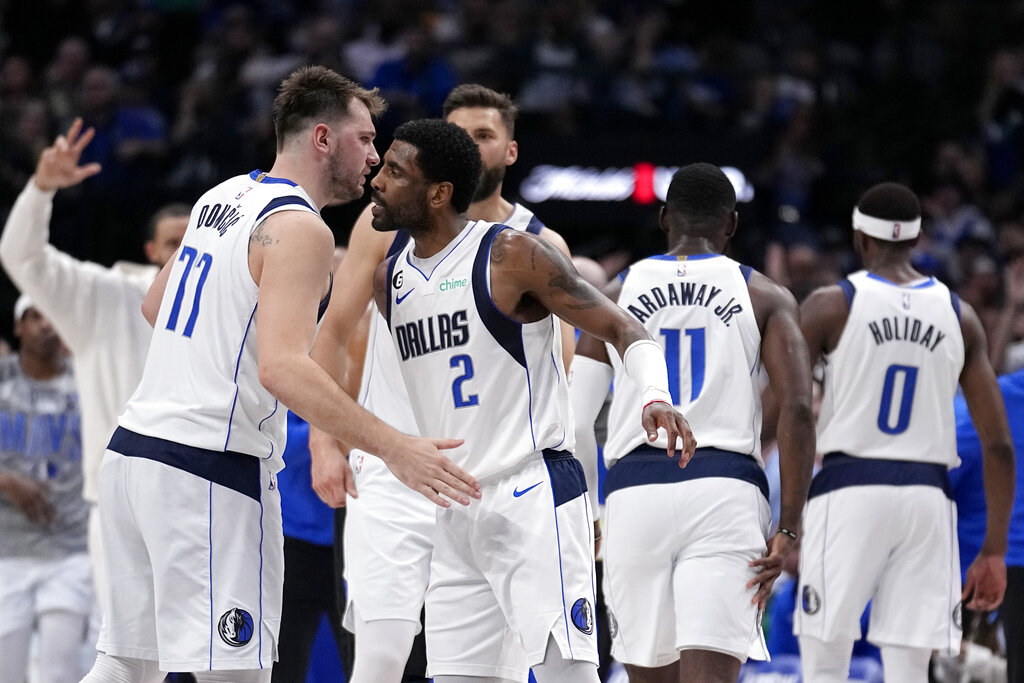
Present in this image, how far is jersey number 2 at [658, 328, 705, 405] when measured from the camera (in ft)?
16.4

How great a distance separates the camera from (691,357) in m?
5.03

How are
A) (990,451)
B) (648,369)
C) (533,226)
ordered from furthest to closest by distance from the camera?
(990,451) → (533,226) → (648,369)

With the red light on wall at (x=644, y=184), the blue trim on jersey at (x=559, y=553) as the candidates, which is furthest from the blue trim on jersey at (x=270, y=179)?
the red light on wall at (x=644, y=184)

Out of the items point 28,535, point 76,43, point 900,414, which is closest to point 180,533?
point 900,414

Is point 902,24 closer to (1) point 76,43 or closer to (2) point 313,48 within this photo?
(2) point 313,48

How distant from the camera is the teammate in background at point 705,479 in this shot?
189 inches

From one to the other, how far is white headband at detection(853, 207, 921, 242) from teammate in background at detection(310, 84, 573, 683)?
4.81ft

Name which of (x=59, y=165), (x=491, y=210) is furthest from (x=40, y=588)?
(x=491, y=210)

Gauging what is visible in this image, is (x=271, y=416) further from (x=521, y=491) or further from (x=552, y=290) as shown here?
(x=552, y=290)

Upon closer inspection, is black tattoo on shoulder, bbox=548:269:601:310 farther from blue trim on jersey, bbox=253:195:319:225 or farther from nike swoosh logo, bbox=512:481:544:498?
blue trim on jersey, bbox=253:195:319:225

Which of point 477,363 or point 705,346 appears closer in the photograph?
point 477,363

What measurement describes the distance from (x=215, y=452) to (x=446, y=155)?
1140 millimetres

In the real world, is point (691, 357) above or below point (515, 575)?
above

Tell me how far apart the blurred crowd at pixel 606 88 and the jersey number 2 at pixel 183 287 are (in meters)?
7.67
